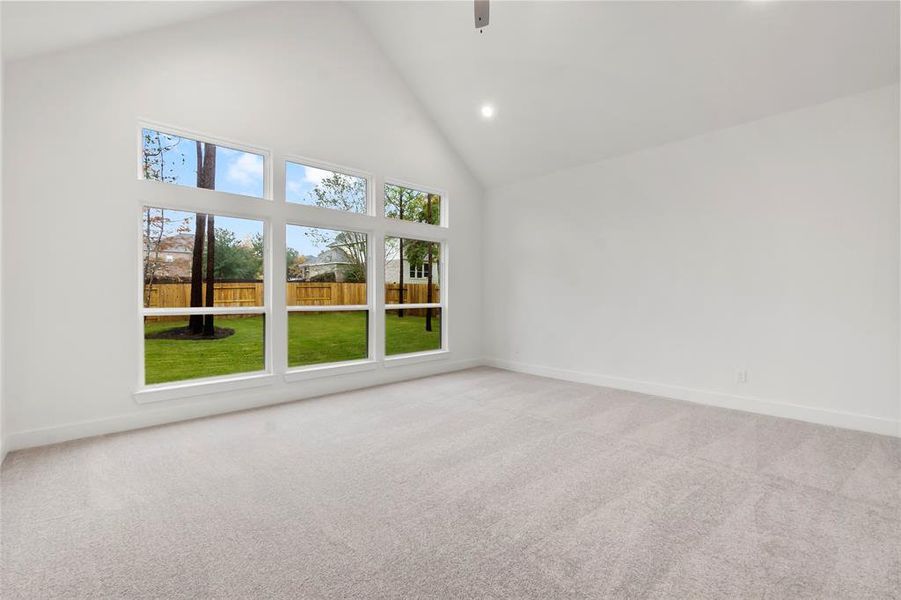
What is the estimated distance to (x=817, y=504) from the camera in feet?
7.64

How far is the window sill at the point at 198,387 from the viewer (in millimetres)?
3652

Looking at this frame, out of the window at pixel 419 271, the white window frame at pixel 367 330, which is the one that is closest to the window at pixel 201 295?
the white window frame at pixel 367 330

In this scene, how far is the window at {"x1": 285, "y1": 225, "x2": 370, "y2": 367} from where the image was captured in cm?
474

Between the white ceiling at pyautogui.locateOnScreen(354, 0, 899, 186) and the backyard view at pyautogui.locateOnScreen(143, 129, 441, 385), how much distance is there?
1667mm

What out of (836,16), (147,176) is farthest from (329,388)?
(836,16)

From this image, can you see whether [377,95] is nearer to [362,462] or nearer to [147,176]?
[147,176]

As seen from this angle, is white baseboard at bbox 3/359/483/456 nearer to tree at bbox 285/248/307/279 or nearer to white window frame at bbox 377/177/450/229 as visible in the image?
tree at bbox 285/248/307/279

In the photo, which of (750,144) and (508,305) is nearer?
(750,144)

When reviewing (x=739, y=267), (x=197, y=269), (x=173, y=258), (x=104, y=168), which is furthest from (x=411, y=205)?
(x=739, y=267)

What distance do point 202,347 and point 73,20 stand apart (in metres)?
2.77

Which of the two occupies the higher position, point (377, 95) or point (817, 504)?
point (377, 95)

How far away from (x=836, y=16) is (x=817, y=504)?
3.48 metres

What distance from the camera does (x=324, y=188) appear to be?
4.98m

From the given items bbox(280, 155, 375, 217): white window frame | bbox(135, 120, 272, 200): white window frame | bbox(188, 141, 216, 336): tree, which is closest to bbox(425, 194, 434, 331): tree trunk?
bbox(280, 155, 375, 217): white window frame
